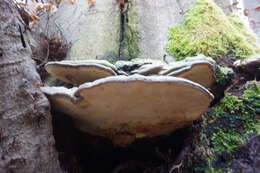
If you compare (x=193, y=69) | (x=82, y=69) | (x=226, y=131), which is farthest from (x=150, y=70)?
(x=226, y=131)

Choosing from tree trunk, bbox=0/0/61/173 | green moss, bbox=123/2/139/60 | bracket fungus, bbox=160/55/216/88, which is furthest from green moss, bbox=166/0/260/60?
tree trunk, bbox=0/0/61/173

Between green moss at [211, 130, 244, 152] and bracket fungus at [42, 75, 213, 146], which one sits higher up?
bracket fungus at [42, 75, 213, 146]

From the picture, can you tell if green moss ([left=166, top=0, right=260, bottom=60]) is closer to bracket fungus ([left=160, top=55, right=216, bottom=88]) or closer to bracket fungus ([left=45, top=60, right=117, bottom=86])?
bracket fungus ([left=160, top=55, right=216, bottom=88])

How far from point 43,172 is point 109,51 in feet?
4.35

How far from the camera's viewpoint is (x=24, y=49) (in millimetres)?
1307

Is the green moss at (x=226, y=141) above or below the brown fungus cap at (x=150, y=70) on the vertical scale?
below

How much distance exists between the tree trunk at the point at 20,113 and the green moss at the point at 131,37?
106cm

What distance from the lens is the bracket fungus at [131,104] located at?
101 cm

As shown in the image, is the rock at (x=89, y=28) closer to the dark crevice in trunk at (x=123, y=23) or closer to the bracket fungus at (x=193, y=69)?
the dark crevice in trunk at (x=123, y=23)

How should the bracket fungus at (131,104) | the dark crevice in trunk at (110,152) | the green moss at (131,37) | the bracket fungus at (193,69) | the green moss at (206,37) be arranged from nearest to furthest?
1. the bracket fungus at (131,104)
2. the bracket fungus at (193,69)
3. the dark crevice in trunk at (110,152)
4. the green moss at (206,37)
5. the green moss at (131,37)

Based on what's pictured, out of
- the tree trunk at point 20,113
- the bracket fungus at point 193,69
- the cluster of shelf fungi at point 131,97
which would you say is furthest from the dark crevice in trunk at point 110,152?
the bracket fungus at point 193,69

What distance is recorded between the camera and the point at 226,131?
1.43 metres

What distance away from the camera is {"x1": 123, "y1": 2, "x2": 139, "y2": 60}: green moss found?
87.3 inches

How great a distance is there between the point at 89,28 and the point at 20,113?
1.48 m
